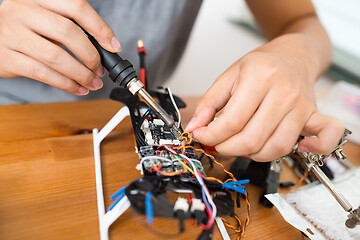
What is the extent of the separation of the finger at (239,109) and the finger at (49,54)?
266 mm

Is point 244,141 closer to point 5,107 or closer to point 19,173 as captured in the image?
point 19,173

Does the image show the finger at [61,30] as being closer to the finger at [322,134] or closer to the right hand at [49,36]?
the right hand at [49,36]

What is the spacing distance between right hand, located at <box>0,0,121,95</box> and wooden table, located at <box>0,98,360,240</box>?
13 cm

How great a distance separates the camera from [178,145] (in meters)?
0.44

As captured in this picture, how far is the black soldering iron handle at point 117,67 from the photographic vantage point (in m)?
0.41

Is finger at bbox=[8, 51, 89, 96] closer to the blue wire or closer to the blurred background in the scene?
the blue wire

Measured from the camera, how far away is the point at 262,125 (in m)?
0.38

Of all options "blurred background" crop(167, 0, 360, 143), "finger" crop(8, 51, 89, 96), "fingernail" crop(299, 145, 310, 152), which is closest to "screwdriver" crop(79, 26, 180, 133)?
"finger" crop(8, 51, 89, 96)

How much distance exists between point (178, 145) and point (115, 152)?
158 millimetres

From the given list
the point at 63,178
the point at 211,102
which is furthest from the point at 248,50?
the point at 63,178

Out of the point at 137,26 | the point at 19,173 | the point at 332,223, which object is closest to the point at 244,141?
the point at 332,223

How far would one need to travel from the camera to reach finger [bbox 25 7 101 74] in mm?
405

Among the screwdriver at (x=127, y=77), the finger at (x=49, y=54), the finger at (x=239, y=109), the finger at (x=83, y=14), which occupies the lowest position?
the finger at (x=239, y=109)

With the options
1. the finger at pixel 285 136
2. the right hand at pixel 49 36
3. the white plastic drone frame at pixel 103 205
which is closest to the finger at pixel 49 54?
the right hand at pixel 49 36
